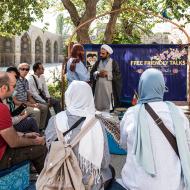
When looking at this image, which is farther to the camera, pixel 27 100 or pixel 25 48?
pixel 25 48

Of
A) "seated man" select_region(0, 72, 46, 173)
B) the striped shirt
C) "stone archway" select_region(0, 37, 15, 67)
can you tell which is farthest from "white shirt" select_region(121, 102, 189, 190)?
"stone archway" select_region(0, 37, 15, 67)

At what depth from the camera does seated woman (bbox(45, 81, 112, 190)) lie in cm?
287

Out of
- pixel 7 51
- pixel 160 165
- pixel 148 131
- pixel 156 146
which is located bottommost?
pixel 160 165

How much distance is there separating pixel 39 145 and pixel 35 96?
11.0ft

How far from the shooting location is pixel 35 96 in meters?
7.40

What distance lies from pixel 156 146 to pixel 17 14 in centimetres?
1124

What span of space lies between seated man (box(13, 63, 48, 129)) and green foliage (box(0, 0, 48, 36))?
20.5ft

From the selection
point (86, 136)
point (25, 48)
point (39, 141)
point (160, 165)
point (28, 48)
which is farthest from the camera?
point (28, 48)

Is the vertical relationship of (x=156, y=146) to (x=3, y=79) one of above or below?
below

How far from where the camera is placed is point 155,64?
9.92 m

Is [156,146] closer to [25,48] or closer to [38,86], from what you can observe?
[38,86]

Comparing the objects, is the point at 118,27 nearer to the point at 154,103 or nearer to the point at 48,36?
the point at 154,103

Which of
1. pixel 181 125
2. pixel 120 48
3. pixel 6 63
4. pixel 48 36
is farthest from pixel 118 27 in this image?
pixel 48 36

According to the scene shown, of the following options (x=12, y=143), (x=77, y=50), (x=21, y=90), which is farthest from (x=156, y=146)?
(x=77, y=50)
